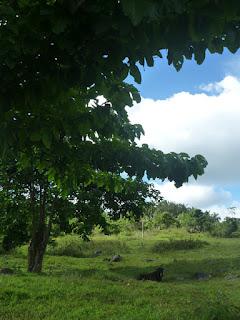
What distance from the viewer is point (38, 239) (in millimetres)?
18766

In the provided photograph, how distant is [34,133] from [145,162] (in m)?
3.53

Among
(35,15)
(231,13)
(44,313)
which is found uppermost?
(35,15)

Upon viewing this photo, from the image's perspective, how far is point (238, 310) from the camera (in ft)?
30.4

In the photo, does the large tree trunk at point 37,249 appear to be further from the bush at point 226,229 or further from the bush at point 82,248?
the bush at point 226,229

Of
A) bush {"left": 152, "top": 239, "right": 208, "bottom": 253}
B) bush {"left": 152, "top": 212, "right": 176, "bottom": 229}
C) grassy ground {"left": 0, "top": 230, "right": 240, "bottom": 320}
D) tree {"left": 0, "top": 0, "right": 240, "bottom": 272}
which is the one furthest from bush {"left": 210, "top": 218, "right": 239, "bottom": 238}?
tree {"left": 0, "top": 0, "right": 240, "bottom": 272}

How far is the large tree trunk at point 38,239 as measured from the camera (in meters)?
18.2

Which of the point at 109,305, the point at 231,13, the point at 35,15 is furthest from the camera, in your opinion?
the point at 109,305

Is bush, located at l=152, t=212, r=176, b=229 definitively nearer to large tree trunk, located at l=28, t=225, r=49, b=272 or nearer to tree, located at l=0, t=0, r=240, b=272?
large tree trunk, located at l=28, t=225, r=49, b=272

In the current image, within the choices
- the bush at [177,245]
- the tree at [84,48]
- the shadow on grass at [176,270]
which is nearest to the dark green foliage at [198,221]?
the bush at [177,245]

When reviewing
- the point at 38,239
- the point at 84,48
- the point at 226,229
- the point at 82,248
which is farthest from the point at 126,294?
the point at 226,229

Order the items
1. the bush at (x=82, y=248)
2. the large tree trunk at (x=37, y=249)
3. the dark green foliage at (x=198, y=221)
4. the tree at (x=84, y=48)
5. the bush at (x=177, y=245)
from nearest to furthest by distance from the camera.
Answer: the tree at (x=84, y=48), the large tree trunk at (x=37, y=249), the bush at (x=82, y=248), the bush at (x=177, y=245), the dark green foliage at (x=198, y=221)

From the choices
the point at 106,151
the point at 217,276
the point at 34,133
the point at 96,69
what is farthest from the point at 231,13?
the point at 217,276

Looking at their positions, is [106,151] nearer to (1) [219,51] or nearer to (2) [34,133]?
→ (2) [34,133]

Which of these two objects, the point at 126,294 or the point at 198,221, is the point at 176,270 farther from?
the point at 198,221
